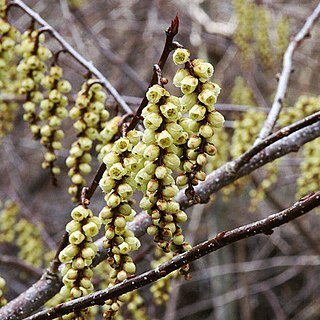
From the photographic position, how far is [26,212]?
342 centimetres

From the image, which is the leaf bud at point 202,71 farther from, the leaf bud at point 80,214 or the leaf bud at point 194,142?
the leaf bud at point 80,214

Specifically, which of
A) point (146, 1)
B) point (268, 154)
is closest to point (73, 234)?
point (268, 154)

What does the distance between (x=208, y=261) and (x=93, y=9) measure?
9.47ft

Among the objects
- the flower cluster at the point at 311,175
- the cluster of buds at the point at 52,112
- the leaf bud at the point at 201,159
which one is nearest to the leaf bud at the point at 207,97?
the leaf bud at the point at 201,159

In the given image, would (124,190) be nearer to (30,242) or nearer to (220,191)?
(30,242)

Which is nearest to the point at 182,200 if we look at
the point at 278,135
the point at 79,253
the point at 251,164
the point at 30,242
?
the point at 251,164

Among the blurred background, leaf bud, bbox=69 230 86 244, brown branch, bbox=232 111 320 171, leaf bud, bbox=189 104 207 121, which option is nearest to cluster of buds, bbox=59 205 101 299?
leaf bud, bbox=69 230 86 244

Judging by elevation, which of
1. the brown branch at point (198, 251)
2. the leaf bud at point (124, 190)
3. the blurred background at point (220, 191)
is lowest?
the brown branch at point (198, 251)

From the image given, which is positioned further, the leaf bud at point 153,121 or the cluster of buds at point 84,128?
the cluster of buds at point 84,128

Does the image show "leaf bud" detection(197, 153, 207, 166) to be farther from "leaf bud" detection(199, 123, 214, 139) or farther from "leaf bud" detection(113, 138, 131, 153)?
"leaf bud" detection(113, 138, 131, 153)

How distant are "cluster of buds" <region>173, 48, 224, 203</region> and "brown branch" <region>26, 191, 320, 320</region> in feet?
0.55

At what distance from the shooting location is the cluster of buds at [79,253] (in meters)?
1.15

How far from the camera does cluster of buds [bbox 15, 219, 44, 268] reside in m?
3.04

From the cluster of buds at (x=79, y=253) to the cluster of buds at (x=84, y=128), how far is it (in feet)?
1.38
